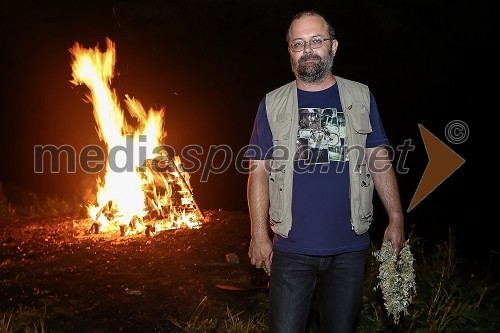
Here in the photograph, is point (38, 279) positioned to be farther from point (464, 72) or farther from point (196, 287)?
point (464, 72)

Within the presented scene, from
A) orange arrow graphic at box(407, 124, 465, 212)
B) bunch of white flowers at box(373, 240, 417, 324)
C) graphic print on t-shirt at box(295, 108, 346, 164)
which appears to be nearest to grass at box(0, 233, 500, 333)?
bunch of white flowers at box(373, 240, 417, 324)

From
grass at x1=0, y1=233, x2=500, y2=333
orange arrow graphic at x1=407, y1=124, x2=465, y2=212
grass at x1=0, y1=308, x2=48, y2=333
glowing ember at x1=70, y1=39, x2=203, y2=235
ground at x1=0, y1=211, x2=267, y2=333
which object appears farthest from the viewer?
orange arrow graphic at x1=407, y1=124, x2=465, y2=212

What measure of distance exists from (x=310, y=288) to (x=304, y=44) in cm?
165

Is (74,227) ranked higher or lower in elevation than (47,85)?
lower

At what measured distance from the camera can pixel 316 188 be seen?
3441 millimetres

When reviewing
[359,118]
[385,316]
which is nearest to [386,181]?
[359,118]

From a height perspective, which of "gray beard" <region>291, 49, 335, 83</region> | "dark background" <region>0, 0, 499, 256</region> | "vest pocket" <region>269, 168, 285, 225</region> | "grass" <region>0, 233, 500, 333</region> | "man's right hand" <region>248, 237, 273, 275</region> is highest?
"dark background" <region>0, 0, 499, 256</region>

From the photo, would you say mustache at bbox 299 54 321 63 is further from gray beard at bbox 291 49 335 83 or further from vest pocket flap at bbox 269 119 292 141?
vest pocket flap at bbox 269 119 292 141

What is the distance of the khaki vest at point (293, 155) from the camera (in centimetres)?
347

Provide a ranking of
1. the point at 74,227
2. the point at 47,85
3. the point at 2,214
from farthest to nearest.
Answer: the point at 47,85 → the point at 2,214 → the point at 74,227

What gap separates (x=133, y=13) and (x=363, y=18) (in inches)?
331

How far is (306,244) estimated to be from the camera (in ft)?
11.2

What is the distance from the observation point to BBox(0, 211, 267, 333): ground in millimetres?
5402

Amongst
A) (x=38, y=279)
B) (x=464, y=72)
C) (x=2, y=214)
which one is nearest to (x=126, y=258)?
(x=38, y=279)
